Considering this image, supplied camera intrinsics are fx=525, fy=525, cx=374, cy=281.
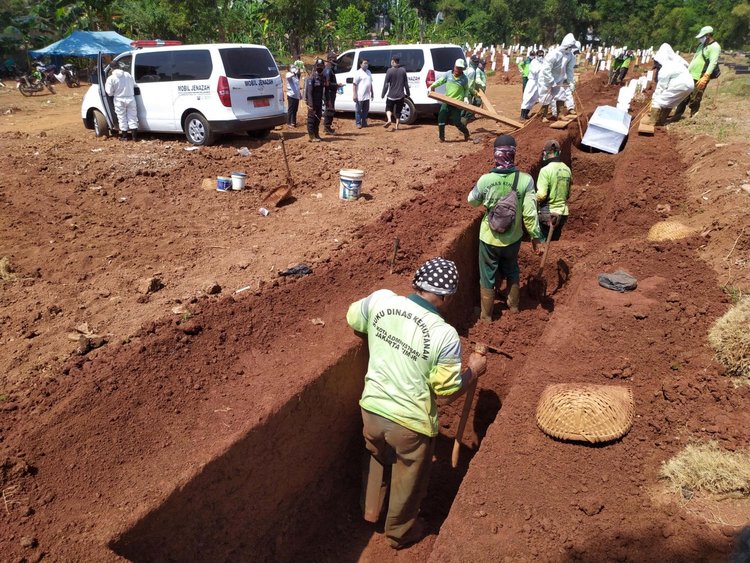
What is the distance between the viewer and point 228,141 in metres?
11.4

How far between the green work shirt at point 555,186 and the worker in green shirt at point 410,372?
4128mm

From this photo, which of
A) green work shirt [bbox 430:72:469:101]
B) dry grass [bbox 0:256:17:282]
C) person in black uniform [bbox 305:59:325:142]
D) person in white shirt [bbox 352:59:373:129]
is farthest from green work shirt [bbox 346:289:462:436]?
person in white shirt [bbox 352:59:373:129]

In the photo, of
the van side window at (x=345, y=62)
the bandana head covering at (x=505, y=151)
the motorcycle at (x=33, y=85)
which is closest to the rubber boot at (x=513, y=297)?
the bandana head covering at (x=505, y=151)

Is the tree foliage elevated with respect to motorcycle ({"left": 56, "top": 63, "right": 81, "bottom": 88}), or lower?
elevated

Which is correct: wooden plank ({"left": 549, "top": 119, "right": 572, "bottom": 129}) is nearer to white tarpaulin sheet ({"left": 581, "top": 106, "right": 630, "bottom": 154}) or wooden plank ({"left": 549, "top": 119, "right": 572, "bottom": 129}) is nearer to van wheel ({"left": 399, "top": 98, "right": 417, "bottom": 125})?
white tarpaulin sheet ({"left": 581, "top": 106, "right": 630, "bottom": 154})

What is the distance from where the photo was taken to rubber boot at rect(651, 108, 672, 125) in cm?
1202

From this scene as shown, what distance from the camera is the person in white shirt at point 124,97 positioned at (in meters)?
10.6

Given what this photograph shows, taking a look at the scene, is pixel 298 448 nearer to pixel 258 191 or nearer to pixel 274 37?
pixel 258 191

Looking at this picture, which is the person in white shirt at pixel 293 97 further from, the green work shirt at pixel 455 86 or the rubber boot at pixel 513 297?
the rubber boot at pixel 513 297

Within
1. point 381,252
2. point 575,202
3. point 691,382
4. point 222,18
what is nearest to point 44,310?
point 381,252

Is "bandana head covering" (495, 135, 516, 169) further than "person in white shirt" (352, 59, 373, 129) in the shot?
No

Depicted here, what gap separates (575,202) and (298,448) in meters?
7.54

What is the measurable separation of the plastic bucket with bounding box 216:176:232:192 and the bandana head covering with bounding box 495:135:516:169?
4755 mm

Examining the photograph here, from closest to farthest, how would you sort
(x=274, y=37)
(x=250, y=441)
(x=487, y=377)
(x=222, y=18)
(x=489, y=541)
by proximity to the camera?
(x=489, y=541)
(x=250, y=441)
(x=487, y=377)
(x=222, y=18)
(x=274, y=37)
